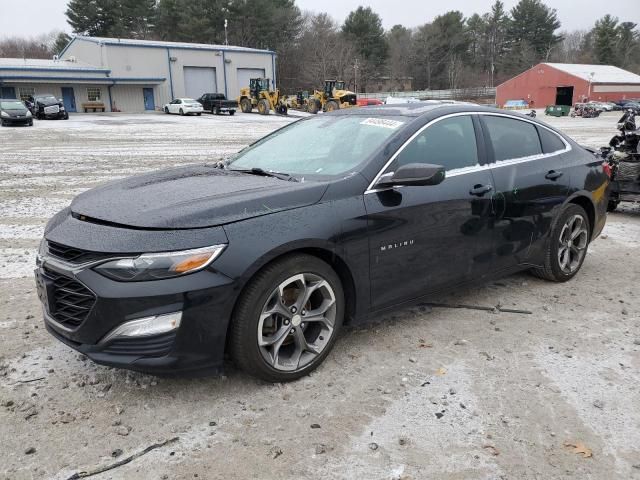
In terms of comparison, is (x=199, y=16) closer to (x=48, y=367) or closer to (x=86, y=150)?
(x=86, y=150)

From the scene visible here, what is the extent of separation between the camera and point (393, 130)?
3875mm

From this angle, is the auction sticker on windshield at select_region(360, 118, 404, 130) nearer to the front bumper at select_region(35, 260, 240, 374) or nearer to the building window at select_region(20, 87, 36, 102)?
the front bumper at select_region(35, 260, 240, 374)

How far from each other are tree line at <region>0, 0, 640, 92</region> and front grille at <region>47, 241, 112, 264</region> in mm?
64598

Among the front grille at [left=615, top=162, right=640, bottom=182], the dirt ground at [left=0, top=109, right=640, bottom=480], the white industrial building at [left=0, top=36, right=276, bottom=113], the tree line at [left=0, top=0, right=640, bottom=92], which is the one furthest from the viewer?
the tree line at [left=0, top=0, right=640, bottom=92]

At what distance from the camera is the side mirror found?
344 cm

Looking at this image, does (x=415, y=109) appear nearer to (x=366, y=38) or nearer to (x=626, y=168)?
(x=626, y=168)

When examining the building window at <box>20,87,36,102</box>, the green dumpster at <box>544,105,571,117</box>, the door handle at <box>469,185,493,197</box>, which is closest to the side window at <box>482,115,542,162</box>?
the door handle at <box>469,185,493,197</box>

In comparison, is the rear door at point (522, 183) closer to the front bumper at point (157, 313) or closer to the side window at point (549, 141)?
the side window at point (549, 141)

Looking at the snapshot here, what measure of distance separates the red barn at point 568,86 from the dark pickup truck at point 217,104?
43.7 meters

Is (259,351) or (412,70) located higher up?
(412,70)

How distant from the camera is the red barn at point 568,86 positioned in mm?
66188

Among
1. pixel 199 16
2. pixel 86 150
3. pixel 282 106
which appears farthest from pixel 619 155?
pixel 199 16

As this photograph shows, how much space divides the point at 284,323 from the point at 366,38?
8809cm

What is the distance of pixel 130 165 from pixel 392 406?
458 inches
